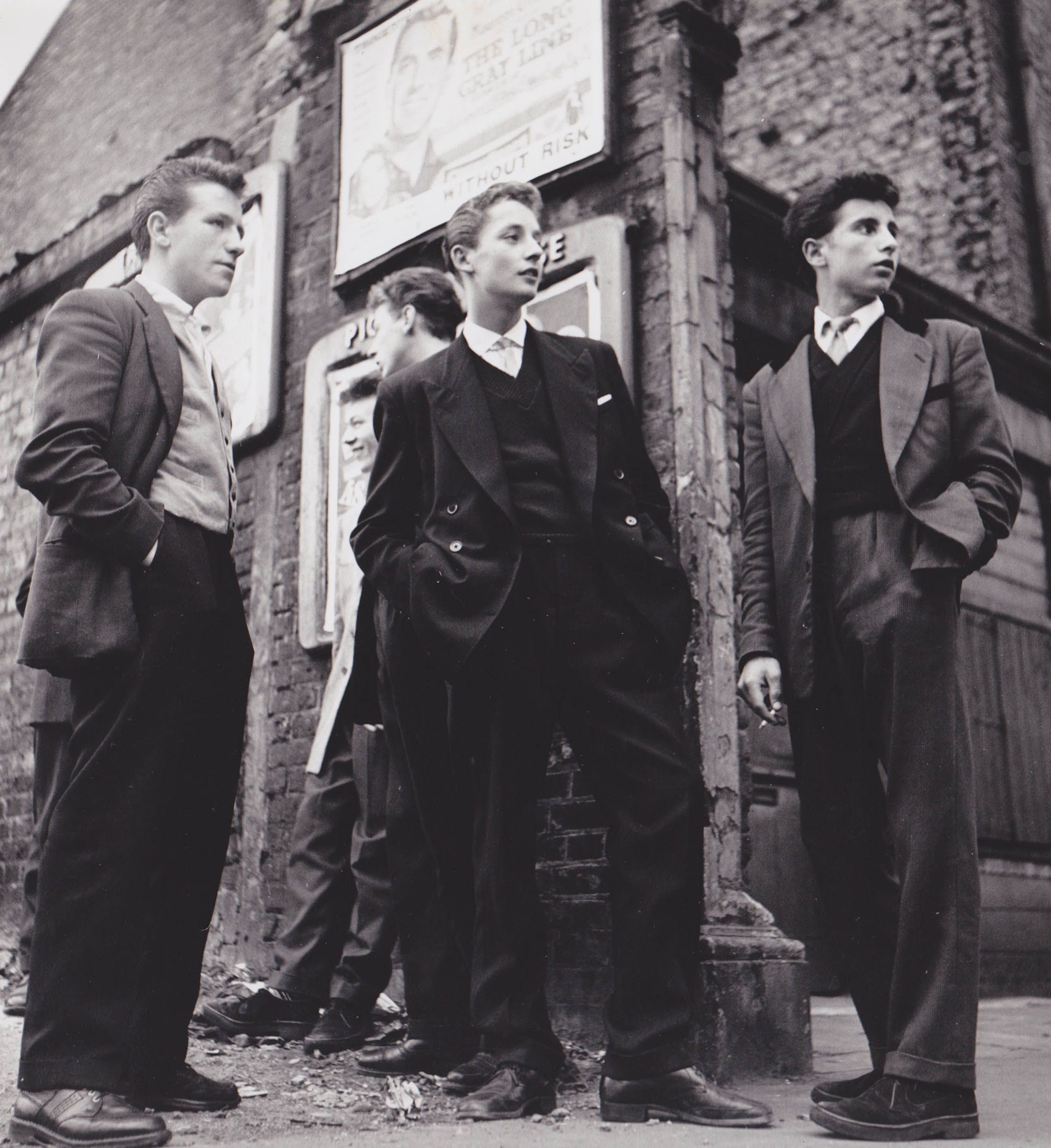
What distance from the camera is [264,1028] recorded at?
11.2ft

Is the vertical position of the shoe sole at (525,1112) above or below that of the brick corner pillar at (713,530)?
below

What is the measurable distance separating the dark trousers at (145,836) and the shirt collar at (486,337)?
0.75 meters

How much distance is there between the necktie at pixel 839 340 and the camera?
9.23ft

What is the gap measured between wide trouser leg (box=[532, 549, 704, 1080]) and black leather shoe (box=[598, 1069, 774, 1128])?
0.02m

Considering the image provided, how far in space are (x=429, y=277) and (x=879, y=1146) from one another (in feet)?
8.02

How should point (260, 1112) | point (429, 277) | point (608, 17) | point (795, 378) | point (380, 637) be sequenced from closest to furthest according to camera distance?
point (260, 1112) < point (795, 378) < point (380, 637) < point (429, 277) < point (608, 17)

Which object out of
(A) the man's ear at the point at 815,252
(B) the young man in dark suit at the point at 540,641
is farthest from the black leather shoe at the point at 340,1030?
(A) the man's ear at the point at 815,252

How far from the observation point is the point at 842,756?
262 cm

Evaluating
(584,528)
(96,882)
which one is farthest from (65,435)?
(584,528)

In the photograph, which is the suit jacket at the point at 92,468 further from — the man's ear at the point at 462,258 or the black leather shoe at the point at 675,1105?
the black leather shoe at the point at 675,1105

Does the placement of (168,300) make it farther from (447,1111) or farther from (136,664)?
(447,1111)

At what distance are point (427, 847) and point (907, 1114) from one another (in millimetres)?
1249

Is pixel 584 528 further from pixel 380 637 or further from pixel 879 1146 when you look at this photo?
pixel 879 1146

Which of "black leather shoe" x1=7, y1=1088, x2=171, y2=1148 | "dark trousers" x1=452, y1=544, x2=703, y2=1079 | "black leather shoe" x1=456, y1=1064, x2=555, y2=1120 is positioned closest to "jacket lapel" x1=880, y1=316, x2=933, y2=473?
"dark trousers" x1=452, y1=544, x2=703, y2=1079
